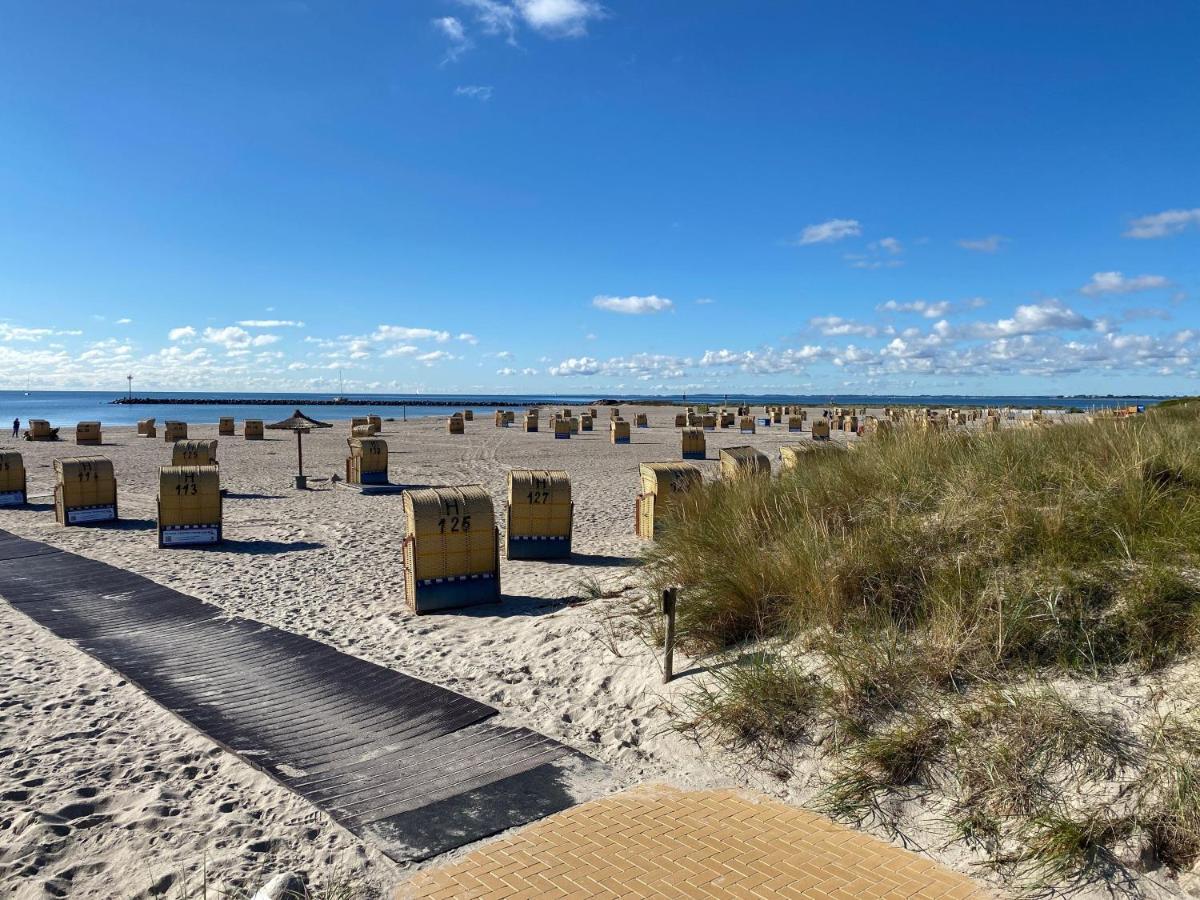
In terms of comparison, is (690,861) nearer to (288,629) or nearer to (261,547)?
(288,629)

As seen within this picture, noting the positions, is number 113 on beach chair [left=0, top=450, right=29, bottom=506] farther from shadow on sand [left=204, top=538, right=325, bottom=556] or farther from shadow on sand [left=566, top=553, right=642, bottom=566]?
shadow on sand [left=566, top=553, right=642, bottom=566]

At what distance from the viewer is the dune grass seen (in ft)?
12.6

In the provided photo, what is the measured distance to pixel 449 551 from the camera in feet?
28.8

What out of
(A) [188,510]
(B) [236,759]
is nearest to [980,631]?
(B) [236,759]

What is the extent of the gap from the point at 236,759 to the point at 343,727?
2.44ft

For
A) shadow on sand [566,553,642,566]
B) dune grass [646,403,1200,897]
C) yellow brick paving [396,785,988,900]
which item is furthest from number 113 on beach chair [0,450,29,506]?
yellow brick paving [396,785,988,900]

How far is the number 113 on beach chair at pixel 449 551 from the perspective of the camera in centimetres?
862

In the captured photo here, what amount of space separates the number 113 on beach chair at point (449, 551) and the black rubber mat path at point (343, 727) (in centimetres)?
148

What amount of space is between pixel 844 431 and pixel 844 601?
41.2 metres

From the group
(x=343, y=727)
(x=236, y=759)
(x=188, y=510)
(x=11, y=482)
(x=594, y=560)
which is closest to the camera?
(x=236, y=759)

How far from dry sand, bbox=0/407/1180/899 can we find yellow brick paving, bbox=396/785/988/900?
10.8 inches

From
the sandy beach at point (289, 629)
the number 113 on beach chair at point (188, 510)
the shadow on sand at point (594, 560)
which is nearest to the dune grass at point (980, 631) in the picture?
the sandy beach at point (289, 629)

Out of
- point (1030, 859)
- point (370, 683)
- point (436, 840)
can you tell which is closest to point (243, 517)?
point (370, 683)

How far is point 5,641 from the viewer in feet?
24.3
